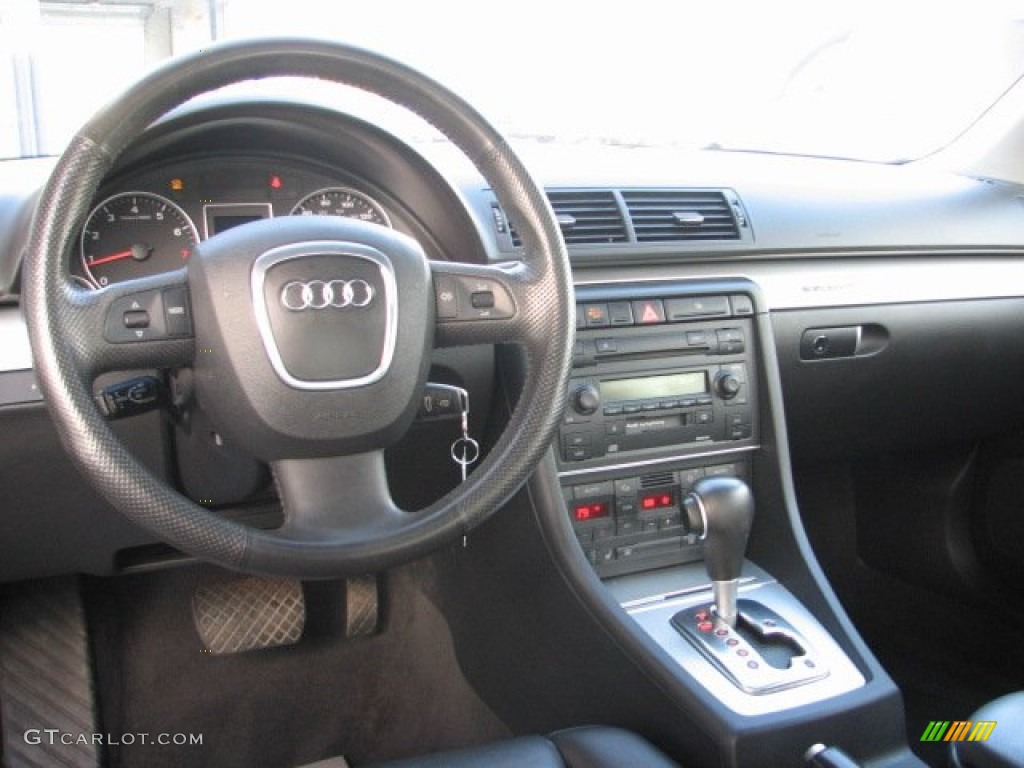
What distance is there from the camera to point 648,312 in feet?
5.57

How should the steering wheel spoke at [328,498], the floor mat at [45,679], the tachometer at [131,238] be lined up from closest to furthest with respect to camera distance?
the steering wheel spoke at [328,498] → the tachometer at [131,238] → the floor mat at [45,679]

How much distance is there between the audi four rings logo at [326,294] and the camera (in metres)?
1.10

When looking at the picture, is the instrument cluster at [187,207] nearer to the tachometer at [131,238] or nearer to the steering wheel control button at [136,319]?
the tachometer at [131,238]

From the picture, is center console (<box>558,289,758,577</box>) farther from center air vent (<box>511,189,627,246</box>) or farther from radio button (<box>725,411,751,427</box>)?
center air vent (<box>511,189,627,246</box>)

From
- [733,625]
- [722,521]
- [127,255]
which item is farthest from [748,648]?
[127,255]

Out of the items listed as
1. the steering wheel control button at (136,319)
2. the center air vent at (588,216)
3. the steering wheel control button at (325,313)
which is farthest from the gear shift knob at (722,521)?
the steering wheel control button at (136,319)

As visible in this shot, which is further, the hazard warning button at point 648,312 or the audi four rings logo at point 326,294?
the hazard warning button at point 648,312

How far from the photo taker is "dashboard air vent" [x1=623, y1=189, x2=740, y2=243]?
1.78 metres

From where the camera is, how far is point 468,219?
4.98 feet

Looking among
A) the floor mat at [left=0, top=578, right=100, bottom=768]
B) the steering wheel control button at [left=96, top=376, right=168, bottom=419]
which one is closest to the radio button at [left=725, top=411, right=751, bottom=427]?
the steering wheel control button at [left=96, top=376, right=168, bottom=419]

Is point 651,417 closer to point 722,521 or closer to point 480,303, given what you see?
point 722,521

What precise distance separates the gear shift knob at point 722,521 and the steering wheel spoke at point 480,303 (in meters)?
0.44

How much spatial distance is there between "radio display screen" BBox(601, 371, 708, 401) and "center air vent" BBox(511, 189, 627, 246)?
0.79ft

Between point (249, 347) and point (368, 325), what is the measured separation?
13cm
